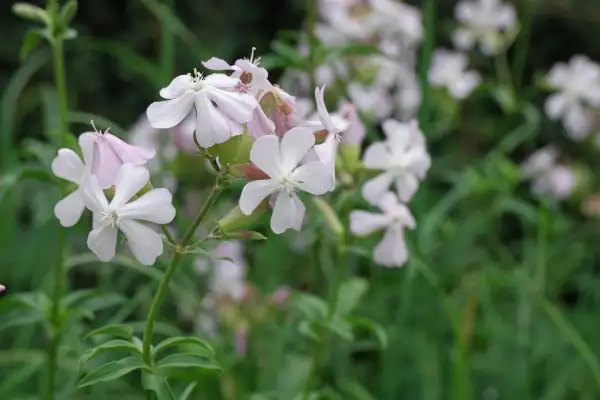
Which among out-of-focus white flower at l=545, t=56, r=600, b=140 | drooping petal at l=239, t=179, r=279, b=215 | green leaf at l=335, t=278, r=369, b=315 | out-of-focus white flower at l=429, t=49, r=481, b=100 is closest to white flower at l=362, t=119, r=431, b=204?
green leaf at l=335, t=278, r=369, b=315

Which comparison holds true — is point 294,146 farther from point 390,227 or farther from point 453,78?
point 453,78

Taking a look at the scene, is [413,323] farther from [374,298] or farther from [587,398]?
[587,398]

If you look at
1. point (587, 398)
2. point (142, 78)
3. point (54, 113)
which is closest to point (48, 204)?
point (54, 113)

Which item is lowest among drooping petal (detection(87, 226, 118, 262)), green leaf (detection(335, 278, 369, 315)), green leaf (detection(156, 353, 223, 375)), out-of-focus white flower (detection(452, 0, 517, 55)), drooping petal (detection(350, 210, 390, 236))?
green leaf (detection(335, 278, 369, 315))

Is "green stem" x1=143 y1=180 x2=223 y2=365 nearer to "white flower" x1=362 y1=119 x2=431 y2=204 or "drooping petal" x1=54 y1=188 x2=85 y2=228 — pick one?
"drooping petal" x1=54 y1=188 x2=85 y2=228

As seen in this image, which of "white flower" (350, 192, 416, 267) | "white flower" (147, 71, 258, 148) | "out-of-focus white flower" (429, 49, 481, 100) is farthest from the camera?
"out-of-focus white flower" (429, 49, 481, 100)
